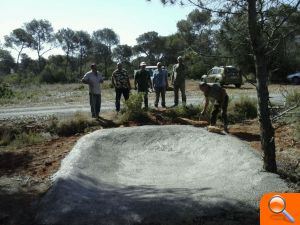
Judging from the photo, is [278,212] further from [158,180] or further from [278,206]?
[158,180]

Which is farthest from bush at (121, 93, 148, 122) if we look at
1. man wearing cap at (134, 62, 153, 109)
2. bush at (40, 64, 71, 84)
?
bush at (40, 64, 71, 84)

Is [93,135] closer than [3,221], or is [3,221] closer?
[3,221]

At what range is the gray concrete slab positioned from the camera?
712cm

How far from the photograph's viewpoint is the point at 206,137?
12164 mm

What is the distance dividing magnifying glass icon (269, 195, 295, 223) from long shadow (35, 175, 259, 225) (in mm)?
1932

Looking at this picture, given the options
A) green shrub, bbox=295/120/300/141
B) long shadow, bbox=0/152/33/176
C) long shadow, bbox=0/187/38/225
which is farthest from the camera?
green shrub, bbox=295/120/300/141

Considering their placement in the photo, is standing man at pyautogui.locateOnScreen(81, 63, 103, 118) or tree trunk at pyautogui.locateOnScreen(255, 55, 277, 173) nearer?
tree trunk at pyautogui.locateOnScreen(255, 55, 277, 173)

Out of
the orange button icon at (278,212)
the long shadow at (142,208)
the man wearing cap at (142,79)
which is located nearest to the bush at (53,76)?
the man wearing cap at (142,79)

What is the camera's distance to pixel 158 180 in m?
9.81

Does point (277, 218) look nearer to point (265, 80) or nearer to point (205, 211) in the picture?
point (205, 211)

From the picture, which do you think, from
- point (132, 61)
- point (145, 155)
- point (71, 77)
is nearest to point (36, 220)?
point (145, 155)

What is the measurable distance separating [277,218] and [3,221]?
4126 millimetres

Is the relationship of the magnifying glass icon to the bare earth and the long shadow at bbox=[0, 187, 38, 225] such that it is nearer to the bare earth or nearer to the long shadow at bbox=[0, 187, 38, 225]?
the bare earth

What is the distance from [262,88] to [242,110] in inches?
310
